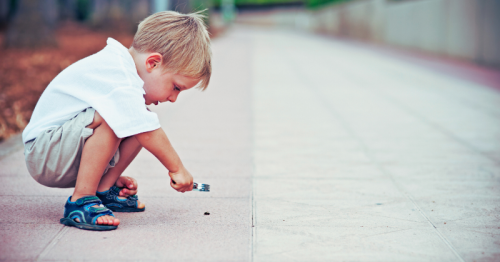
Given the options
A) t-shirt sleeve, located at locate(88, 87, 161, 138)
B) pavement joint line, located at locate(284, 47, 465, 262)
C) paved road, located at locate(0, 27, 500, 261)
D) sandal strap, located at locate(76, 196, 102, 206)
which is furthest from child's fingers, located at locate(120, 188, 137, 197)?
pavement joint line, located at locate(284, 47, 465, 262)

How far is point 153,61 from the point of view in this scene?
7.32 feet

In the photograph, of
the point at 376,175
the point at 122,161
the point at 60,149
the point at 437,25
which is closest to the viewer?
the point at 60,149

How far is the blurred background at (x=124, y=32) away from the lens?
23.1 feet

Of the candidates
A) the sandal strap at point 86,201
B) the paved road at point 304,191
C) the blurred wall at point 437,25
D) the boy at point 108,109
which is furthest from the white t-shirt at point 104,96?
the blurred wall at point 437,25

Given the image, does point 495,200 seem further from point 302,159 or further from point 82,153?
point 82,153

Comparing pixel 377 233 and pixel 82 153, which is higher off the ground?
pixel 82 153

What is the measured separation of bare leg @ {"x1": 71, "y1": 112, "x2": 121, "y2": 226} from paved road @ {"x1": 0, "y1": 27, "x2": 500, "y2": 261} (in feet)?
0.63

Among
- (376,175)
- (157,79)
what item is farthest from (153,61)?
(376,175)

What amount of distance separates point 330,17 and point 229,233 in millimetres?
29780

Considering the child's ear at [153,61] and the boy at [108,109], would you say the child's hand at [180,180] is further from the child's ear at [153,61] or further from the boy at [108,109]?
the child's ear at [153,61]

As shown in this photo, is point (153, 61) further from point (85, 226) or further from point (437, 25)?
point (437, 25)

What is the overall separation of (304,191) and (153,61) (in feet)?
A: 3.93

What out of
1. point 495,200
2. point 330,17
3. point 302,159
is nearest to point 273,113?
point 302,159

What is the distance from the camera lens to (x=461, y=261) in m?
1.99
